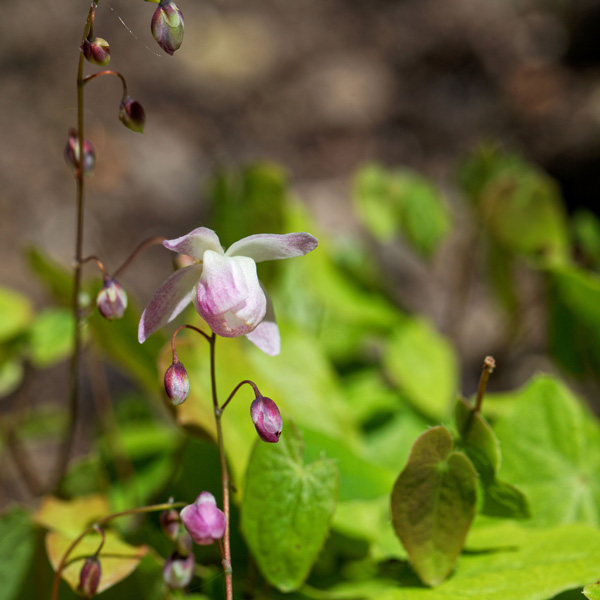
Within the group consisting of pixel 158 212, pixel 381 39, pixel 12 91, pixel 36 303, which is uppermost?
pixel 381 39

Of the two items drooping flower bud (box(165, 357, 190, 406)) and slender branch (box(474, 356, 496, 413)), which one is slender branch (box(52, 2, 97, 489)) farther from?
slender branch (box(474, 356, 496, 413))

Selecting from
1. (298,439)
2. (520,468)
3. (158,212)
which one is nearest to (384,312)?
(520,468)

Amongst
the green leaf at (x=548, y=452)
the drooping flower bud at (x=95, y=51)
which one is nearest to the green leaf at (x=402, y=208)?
the green leaf at (x=548, y=452)

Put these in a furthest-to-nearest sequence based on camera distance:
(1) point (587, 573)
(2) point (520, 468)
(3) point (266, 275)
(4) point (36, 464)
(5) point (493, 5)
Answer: (5) point (493, 5) < (4) point (36, 464) < (3) point (266, 275) < (2) point (520, 468) < (1) point (587, 573)

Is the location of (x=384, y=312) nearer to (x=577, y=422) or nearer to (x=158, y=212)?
(x=577, y=422)

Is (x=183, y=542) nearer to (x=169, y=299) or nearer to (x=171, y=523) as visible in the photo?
(x=171, y=523)

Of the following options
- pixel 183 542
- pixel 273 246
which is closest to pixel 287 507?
pixel 183 542
